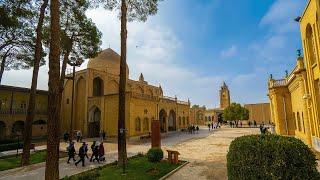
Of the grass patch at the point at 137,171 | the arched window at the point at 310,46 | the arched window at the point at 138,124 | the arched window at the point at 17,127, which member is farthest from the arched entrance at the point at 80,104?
the arched window at the point at 310,46

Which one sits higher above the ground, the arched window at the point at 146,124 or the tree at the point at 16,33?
the tree at the point at 16,33

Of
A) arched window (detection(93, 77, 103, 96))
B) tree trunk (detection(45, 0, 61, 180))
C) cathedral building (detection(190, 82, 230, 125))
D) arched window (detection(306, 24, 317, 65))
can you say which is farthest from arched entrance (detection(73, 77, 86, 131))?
cathedral building (detection(190, 82, 230, 125))

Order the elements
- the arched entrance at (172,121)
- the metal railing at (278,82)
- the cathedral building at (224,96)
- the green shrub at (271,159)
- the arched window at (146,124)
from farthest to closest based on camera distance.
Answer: the cathedral building at (224,96) < the arched entrance at (172,121) < the arched window at (146,124) < the metal railing at (278,82) < the green shrub at (271,159)

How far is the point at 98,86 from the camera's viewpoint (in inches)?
1449

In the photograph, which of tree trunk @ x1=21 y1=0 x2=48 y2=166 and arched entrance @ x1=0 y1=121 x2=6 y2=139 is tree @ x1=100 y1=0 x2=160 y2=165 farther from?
arched entrance @ x1=0 y1=121 x2=6 y2=139

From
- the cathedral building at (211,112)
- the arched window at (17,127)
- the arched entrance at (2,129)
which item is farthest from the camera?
the cathedral building at (211,112)

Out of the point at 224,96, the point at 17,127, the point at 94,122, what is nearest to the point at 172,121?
the point at 94,122

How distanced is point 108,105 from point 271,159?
25942 mm

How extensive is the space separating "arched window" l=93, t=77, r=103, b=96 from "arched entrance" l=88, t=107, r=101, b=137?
3.69 meters

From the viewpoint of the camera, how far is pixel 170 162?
1375 cm

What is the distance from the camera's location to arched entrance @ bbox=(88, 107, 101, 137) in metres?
32.9

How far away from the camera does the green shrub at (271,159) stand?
5.87 metres

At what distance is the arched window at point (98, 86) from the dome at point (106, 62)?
6.32 feet

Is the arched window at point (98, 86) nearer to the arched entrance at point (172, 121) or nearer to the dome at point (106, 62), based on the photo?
the dome at point (106, 62)
